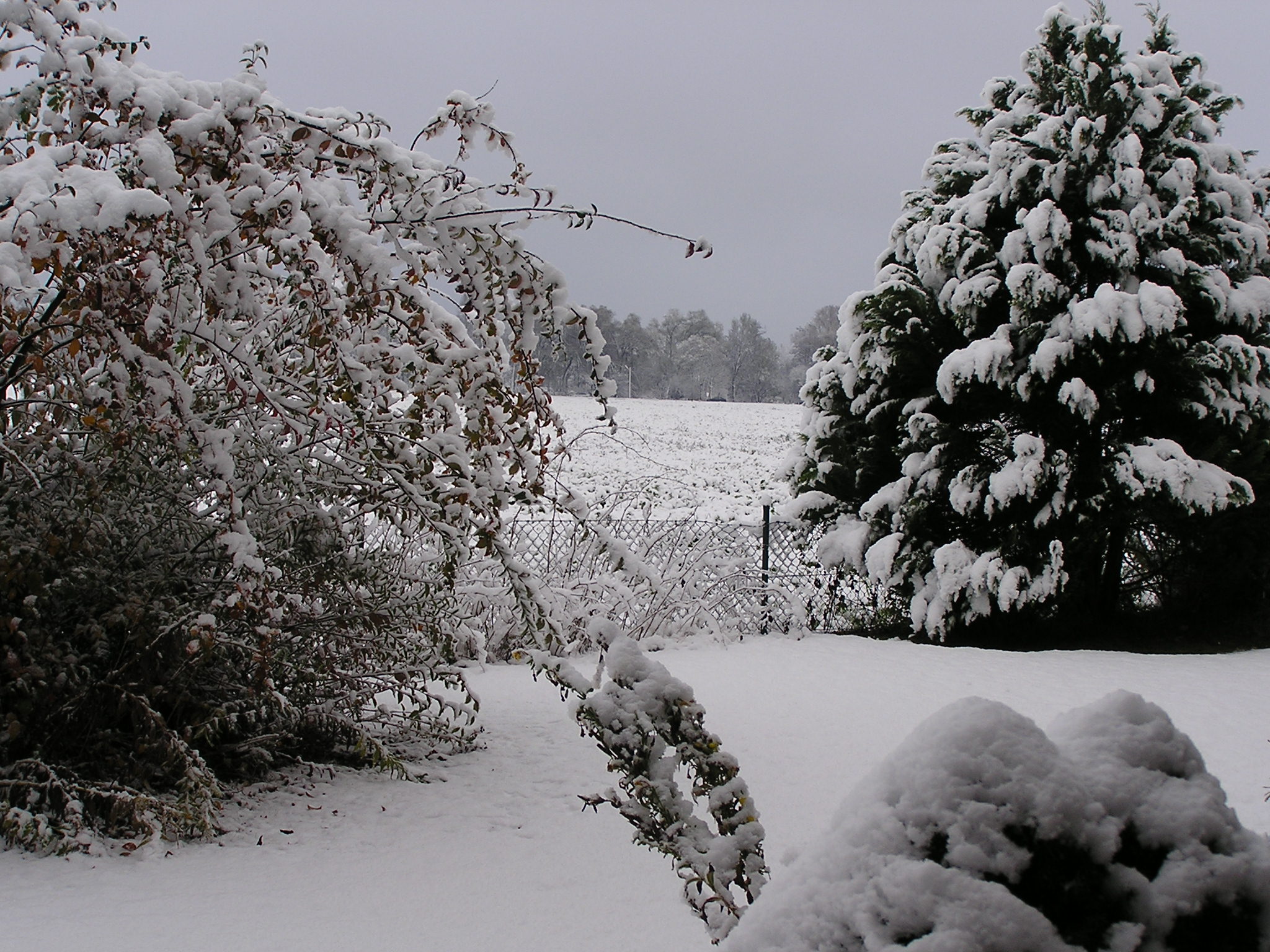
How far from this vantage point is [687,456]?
19594 millimetres

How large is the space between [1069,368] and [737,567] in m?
2.89

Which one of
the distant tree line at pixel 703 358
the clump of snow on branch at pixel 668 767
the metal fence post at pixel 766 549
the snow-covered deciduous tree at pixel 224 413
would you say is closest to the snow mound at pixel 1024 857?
the clump of snow on branch at pixel 668 767

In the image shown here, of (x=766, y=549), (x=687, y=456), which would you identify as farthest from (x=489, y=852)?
(x=687, y=456)

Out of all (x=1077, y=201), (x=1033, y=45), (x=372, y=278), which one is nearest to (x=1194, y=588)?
(x=1077, y=201)

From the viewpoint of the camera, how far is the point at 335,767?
11.2 feet

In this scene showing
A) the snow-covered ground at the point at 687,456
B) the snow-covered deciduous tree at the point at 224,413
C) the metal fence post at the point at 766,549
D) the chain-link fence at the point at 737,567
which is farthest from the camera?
the snow-covered ground at the point at 687,456

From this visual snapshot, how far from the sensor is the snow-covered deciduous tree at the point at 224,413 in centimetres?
223

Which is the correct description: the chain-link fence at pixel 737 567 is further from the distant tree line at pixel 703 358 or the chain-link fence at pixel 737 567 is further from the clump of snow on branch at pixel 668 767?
the distant tree line at pixel 703 358

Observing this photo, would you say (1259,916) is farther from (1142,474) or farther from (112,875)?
(1142,474)

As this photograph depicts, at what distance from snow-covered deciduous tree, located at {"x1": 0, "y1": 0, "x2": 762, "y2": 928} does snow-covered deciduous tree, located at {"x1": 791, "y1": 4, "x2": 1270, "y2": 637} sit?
4543mm

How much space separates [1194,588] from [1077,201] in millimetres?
3207

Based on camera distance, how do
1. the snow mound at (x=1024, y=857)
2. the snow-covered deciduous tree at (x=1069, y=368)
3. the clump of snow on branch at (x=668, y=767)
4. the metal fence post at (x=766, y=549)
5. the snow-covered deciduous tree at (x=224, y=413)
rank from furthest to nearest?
the metal fence post at (x=766, y=549) → the snow-covered deciduous tree at (x=1069, y=368) → the snow-covered deciduous tree at (x=224, y=413) → the clump of snow on branch at (x=668, y=767) → the snow mound at (x=1024, y=857)

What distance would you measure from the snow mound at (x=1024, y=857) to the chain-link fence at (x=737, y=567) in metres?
5.36

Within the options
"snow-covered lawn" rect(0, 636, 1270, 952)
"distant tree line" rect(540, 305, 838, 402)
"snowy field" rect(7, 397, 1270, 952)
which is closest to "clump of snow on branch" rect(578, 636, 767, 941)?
"snowy field" rect(7, 397, 1270, 952)
